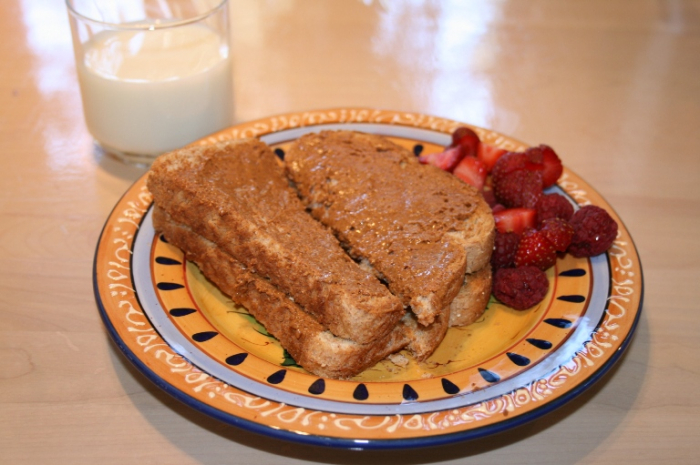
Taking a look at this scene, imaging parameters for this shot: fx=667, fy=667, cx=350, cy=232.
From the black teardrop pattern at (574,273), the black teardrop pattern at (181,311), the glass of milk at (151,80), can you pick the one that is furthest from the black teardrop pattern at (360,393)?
the glass of milk at (151,80)

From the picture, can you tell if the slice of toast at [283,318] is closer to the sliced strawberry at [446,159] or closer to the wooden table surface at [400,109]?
the wooden table surface at [400,109]

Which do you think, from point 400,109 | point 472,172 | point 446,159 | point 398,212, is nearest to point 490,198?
point 472,172

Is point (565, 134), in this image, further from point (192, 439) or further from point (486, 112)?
point (192, 439)

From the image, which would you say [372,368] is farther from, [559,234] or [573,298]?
[559,234]

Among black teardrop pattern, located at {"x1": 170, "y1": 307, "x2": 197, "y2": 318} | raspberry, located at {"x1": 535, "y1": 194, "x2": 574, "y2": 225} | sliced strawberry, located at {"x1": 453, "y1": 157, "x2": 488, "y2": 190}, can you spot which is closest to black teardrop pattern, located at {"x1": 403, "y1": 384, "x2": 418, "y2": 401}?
black teardrop pattern, located at {"x1": 170, "y1": 307, "x2": 197, "y2": 318}

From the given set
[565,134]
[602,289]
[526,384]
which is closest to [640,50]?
[565,134]

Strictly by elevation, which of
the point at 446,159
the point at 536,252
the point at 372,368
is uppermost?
the point at 446,159
